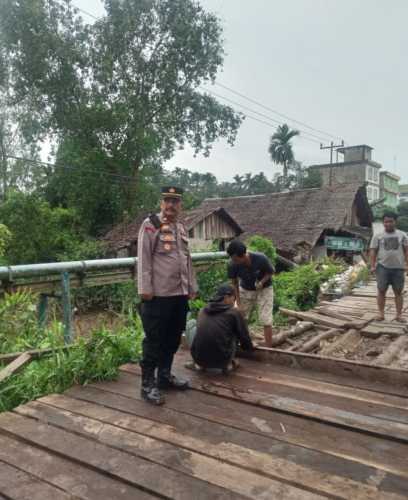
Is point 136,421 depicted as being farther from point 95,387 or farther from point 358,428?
point 358,428

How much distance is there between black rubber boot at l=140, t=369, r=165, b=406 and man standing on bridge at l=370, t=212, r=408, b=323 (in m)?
4.75

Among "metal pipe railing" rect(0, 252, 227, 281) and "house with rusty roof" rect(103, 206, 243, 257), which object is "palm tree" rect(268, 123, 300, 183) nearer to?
"house with rusty roof" rect(103, 206, 243, 257)

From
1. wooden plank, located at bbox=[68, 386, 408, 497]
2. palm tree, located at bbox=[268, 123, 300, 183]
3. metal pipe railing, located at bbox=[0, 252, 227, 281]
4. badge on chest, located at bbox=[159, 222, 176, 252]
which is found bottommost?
wooden plank, located at bbox=[68, 386, 408, 497]

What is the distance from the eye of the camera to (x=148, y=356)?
3.09 m

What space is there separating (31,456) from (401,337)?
5.13 meters

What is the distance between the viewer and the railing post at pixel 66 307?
4.23 metres

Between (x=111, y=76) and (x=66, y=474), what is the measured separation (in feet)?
68.7

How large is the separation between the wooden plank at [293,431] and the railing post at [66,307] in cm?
126

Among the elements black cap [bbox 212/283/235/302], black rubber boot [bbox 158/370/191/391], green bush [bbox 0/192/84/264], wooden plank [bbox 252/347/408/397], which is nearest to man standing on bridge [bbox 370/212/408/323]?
wooden plank [bbox 252/347/408/397]

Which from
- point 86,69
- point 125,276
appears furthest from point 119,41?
point 125,276

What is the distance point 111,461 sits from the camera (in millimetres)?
2195

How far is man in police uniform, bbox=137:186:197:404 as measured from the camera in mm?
3074

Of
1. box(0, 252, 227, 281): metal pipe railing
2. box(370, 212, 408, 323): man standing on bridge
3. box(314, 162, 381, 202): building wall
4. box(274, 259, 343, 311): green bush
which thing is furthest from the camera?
box(314, 162, 381, 202): building wall

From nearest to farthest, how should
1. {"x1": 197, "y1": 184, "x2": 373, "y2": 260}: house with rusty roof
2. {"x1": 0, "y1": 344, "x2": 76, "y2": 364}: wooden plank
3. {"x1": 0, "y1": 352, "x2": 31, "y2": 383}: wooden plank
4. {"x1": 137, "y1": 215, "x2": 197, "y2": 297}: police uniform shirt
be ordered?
{"x1": 137, "y1": 215, "x2": 197, "y2": 297}: police uniform shirt
{"x1": 0, "y1": 352, "x2": 31, "y2": 383}: wooden plank
{"x1": 0, "y1": 344, "x2": 76, "y2": 364}: wooden plank
{"x1": 197, "y1": 184, "x2": 373, "y2": 260}: house with rusty roof
